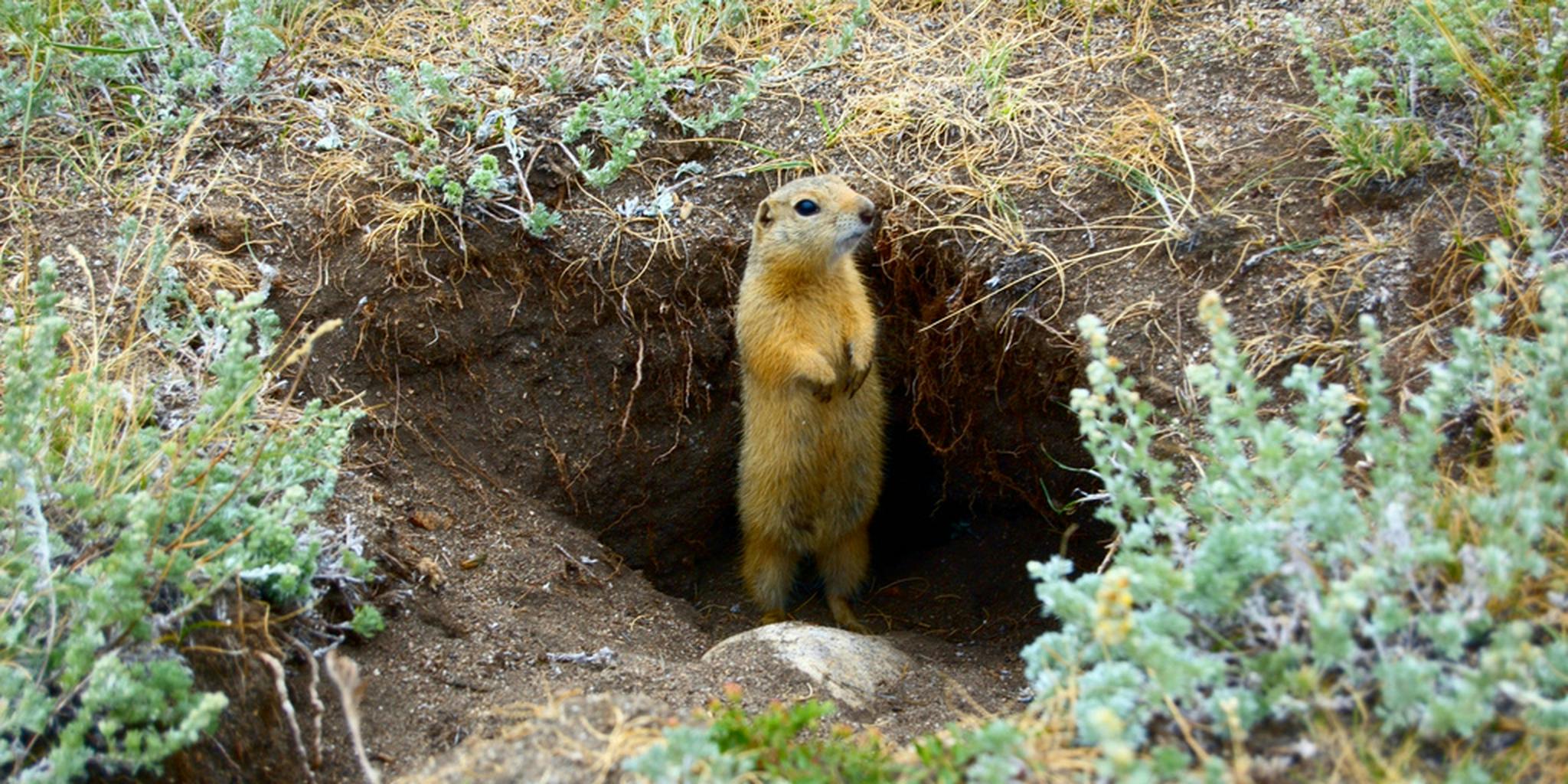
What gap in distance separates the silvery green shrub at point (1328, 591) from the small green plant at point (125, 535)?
1855mm

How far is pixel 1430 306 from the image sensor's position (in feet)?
12.3

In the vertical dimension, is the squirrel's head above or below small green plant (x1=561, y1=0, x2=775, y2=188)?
below

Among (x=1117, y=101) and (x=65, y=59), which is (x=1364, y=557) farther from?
(x=65, y=59)

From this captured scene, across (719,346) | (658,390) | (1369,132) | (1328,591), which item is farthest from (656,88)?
(1328,591)

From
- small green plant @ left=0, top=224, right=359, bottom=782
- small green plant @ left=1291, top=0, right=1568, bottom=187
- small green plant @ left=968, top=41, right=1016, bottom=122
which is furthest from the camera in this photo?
small green plant @ left=968, top=41, right=1016, bottom=122

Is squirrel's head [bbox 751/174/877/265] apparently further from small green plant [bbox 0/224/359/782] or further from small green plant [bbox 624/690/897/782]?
small green plant [bbox 624/690/897/782]

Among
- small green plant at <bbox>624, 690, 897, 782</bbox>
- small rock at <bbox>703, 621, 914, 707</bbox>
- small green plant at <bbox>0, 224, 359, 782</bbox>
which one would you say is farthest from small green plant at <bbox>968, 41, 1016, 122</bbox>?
small green plant at <bbox>624, 690, 897, 782</bbox>

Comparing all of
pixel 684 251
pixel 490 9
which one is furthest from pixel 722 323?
pixel 490 9

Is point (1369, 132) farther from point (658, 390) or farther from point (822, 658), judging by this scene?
point (658, 390)

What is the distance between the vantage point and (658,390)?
5.71 m

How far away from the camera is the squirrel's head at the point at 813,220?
187 inches

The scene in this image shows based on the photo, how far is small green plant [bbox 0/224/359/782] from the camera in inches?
106

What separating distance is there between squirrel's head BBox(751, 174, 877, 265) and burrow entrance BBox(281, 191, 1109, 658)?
0.42 m

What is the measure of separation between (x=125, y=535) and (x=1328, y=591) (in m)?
2.62
